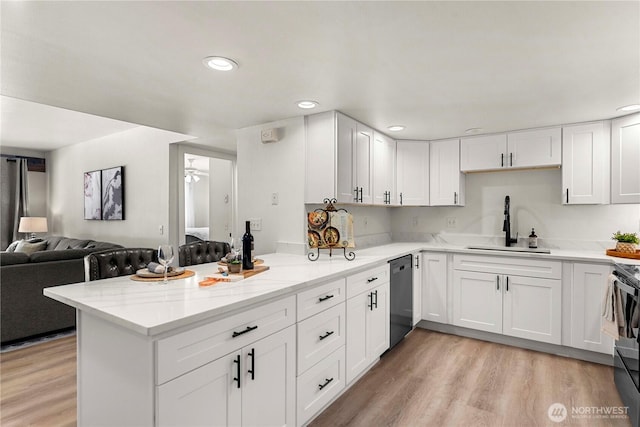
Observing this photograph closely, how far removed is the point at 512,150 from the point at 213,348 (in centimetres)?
339

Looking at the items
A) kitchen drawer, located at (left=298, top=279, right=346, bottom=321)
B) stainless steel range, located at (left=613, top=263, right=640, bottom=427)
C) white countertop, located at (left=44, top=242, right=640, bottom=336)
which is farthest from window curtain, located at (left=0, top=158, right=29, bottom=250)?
stainless steel range, located at (left=613, top=263, right=640, bottom=427)

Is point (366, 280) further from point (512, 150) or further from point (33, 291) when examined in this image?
point (33, 291)

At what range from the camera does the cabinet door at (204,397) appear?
1.25 m

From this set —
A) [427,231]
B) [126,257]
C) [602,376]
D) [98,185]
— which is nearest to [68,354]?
[126,257]

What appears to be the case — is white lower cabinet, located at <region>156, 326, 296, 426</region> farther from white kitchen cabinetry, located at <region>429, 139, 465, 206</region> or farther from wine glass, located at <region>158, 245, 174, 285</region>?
white kitchen cabinetry, located at <region>429, 139, 465, 206</region>

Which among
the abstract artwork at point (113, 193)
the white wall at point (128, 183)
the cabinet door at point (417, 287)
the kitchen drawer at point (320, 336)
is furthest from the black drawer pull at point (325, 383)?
the abstract artwork at point (113, 193)

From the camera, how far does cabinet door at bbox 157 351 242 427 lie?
1252 millimetres

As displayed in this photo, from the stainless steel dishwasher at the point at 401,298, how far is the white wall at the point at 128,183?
301 cm

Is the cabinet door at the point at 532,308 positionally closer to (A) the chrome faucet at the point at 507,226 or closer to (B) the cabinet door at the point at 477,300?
(B) the cabinet door at the point at 477,300

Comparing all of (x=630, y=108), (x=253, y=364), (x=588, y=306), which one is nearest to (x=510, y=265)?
(x=588, y=306)

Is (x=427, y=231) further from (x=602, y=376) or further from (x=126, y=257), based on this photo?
(x=126, y=257)

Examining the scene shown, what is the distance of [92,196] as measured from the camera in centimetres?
548

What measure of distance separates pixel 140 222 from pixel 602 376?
17.4ft

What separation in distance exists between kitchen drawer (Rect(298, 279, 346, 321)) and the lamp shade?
629 centimetres
